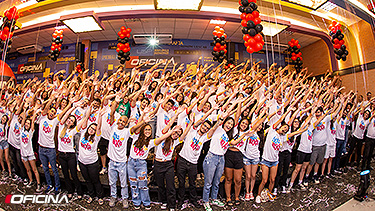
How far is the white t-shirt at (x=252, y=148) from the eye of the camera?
3.12 metres

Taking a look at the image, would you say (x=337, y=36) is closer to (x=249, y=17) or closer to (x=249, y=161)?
(x=249, y=17)

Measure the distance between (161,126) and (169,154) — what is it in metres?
0.80

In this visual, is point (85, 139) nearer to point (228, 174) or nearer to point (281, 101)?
point (228, 174)

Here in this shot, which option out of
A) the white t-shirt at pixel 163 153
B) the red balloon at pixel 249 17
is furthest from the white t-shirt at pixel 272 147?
the red balloon at pixel 249 17

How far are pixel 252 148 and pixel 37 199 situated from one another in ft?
12.3

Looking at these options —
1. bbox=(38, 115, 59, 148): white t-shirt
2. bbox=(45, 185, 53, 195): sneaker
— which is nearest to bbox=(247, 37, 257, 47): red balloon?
bbox=(38, 115, 59, 148): white t-shirt

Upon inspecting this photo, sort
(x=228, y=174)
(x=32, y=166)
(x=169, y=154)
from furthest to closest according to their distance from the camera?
(x=32, y=166) → (x=228, y=174) → (x=169, y=154)

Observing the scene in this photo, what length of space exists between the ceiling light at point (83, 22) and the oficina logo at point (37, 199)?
5.67m

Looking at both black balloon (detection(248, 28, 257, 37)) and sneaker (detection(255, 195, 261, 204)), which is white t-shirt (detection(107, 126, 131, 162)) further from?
black balloon (detection(248, 28, 257, 37))

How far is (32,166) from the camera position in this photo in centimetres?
343

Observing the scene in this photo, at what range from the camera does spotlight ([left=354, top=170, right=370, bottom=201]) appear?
317 centimetres

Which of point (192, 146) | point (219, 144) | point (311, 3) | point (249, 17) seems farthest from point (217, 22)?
point (192, 146)

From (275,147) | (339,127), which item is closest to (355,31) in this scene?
(339,127)

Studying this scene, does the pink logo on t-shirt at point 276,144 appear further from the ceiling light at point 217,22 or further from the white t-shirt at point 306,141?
the ceiling light at point 217,22
